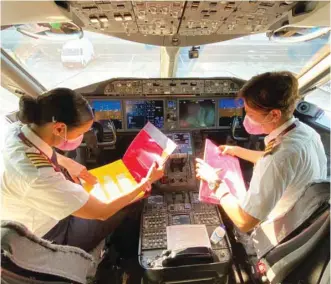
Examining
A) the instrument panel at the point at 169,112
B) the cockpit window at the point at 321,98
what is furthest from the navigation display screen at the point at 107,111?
the cockpit window at the point at 321,98

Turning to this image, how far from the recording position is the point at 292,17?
121 centimetres

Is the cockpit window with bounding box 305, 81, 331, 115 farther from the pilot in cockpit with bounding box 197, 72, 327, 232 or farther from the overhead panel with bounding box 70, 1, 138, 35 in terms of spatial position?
the overhead panel with bounding box 70, 1, 138, 35

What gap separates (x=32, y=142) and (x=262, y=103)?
3.25 ft

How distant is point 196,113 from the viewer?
223cm

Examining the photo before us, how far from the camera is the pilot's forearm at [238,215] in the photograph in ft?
4.26

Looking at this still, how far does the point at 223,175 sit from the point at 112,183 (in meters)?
0.63

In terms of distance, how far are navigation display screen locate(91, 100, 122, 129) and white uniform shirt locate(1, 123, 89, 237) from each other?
877 mm

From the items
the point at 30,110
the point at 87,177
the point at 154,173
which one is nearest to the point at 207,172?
the point at 154,173

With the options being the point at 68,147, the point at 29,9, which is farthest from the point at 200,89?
the point at 29,9

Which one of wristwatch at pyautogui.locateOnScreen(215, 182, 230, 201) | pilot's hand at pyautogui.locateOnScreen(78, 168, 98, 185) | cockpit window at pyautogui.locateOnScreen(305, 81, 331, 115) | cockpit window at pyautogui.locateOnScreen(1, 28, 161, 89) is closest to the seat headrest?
wristwatch at pyautogui.locateOnScreen(215, 182, 230, 201)

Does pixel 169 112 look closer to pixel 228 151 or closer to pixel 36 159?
pixel 228 151

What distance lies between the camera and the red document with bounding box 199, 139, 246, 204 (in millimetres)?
1502

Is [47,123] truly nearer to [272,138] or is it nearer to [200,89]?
[272,138]

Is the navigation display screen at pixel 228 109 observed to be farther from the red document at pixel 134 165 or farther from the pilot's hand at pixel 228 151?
the red document at pixel 134 165
